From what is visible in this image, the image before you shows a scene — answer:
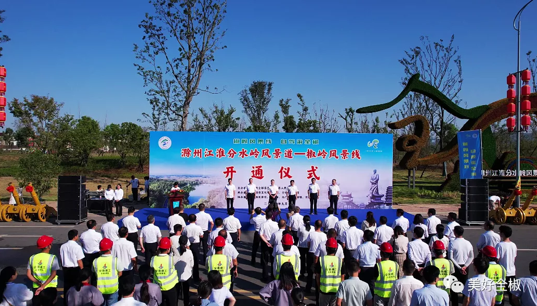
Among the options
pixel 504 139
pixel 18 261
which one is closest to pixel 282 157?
pixel 18 261

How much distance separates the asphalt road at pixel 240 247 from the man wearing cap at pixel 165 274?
1434 millimetres

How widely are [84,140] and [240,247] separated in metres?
22.5

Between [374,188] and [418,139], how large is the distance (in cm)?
327

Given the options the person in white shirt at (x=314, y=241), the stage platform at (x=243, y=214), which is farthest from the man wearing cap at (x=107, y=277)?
the stage platform at (x=243, y=214)

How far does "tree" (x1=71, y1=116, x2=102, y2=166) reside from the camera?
28500mm

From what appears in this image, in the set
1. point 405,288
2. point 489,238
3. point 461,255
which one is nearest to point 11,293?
point 405,288

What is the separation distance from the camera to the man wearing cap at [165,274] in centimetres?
511

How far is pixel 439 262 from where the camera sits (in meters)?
5.33

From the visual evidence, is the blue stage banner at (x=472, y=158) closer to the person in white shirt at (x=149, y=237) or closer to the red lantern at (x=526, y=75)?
the red lantern at (x=526, y=75)

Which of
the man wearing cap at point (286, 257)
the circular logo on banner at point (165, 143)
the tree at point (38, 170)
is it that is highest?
the circular logo on banner at point (165, 143)

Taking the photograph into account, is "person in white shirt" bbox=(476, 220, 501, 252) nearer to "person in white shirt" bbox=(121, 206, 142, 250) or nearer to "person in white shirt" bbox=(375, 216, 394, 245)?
"person in white shirt" bbox=(375, 216, 394, 245)

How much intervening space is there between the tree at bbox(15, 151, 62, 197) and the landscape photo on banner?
15.4 ft

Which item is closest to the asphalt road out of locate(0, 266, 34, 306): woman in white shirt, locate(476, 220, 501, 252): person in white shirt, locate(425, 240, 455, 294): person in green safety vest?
locate(476, 220, 501, 252): person in white shirt

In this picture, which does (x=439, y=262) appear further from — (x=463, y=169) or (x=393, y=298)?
(x=463, y=169)
